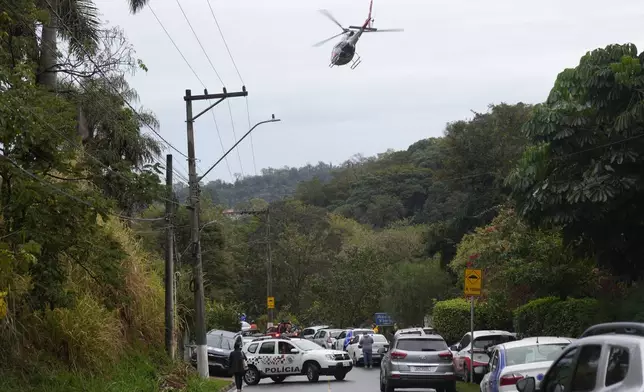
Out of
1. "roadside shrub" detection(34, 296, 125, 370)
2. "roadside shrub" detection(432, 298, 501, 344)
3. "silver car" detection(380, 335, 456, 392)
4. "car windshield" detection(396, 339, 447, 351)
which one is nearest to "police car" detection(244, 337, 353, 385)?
"silver car" detection(380, 335, 456, 392)

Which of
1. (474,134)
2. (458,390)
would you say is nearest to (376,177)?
(474,134)

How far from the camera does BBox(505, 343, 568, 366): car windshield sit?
15664 millimetres

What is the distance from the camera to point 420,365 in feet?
73.7

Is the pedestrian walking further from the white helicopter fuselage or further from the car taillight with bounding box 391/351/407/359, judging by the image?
the car taillight with bounding box 391/351/407/359

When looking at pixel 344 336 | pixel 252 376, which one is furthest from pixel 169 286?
pixel 344 336

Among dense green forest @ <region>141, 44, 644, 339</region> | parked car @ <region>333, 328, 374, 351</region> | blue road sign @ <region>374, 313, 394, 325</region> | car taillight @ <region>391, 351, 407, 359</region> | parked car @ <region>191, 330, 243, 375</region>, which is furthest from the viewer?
blue road sign @ <region>374, 313, 394, 325</region>

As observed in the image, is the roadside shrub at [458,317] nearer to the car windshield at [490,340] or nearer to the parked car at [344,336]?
the parked car at [344,336]

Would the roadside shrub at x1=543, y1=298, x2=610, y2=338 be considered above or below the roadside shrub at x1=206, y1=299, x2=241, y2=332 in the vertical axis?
above

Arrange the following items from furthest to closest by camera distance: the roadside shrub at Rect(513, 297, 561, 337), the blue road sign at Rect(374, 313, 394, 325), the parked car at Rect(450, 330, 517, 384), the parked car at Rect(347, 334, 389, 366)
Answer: the blue road sign at Rect(374, 313, 394, 325) < the parked car at Rect(347, 334, 389, 366) < the roadside shrub at Rect(513, 297, 561, 337) < the parked car at Rect(450, 330, 517, 384)

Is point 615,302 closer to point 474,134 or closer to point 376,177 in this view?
point 474,134

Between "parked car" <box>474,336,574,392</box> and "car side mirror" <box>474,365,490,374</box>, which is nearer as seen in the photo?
"parked car" <box>474,336,574,392</box>

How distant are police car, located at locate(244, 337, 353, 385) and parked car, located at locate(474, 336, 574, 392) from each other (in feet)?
49.1

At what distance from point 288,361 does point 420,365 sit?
946 centimetres

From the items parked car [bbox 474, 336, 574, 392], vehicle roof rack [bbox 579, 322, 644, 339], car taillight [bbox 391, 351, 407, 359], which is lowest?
car taillight [bbox 391, 351, 407, 359]
